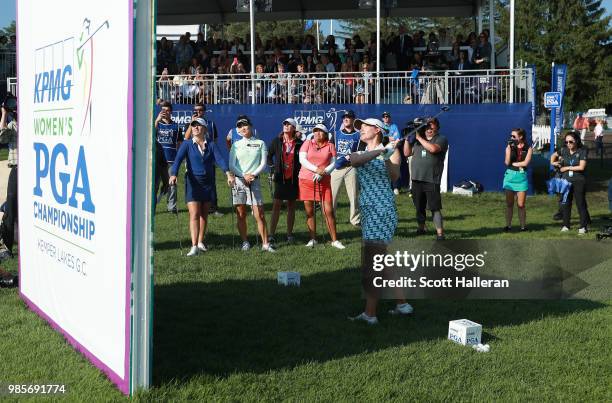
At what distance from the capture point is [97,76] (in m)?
5.94

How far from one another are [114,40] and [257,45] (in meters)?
20.7

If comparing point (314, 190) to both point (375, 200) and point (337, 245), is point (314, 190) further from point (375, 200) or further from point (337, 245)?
point (375, 200)

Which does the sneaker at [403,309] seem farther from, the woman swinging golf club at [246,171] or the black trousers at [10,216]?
the black trousers at [10,216]

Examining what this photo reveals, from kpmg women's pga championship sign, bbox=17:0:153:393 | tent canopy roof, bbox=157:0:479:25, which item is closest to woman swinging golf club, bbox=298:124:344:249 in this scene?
kpmg women's pga championship sign, bbox=17:0:153:393

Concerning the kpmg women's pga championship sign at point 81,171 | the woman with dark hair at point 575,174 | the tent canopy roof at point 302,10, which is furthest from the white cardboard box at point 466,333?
the tent canopy roof at point 302,10

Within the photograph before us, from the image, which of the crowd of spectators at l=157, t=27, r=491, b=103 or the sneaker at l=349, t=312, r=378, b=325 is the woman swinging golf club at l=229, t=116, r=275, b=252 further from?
the crowd of spectators at l=157, t=27, r=491, b=103

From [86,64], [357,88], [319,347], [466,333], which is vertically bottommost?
[319,347]

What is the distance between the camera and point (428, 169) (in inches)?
520

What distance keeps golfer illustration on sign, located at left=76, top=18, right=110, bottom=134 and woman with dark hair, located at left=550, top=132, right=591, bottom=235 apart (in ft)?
32.4

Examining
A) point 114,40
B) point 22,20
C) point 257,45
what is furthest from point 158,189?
point 257,45

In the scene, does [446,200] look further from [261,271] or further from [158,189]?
[261,271]

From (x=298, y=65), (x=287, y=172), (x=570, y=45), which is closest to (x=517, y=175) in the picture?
(x=287, y=172)

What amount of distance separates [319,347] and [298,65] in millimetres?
16464

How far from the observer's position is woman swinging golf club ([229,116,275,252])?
11.8 metres
